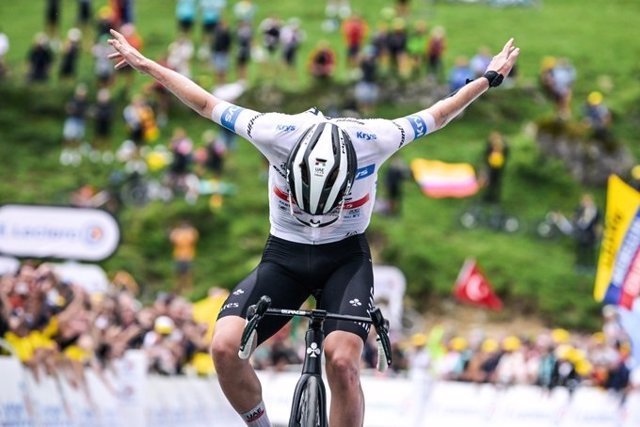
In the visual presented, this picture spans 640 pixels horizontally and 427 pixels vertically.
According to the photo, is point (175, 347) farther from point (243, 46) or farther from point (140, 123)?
point (243, 46)

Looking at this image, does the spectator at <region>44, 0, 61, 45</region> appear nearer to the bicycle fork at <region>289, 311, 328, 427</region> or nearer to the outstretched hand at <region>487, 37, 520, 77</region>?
the outstretched hand at <region>487, 37, 520, 77</region>

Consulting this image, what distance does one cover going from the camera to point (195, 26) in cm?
5047

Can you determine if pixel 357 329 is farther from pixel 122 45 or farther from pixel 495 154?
pixel 495 154

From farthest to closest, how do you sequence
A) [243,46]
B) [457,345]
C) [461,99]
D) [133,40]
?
[243,46] → [133,40] → [457,345] → [461,99]

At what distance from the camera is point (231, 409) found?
18.6m

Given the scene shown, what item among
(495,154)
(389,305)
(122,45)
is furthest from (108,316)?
(495,154)

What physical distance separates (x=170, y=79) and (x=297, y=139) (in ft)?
3.62

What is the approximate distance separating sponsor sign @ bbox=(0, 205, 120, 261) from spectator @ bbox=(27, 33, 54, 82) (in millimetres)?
21028

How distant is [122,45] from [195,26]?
40949 mm

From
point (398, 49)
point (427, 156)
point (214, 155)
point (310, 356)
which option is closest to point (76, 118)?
point (214, 155)

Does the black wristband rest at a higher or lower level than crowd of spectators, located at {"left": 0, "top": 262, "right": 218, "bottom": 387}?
higher

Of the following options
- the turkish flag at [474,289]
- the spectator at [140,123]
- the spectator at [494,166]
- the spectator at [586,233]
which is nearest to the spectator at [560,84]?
the spectator at [494,166]

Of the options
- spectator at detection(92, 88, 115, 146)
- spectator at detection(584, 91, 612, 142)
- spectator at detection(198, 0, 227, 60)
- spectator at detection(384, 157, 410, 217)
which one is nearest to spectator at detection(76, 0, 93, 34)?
spectator at detection(198, 0, 227, 60)

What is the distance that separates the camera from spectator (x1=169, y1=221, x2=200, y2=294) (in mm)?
36406
